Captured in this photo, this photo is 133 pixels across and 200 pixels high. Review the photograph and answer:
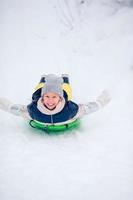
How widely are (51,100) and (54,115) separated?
0.13m

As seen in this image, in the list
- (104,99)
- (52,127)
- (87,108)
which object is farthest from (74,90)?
(52,127)

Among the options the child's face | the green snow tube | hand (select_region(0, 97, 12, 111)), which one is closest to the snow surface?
the green snow tube

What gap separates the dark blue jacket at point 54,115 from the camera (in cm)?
327

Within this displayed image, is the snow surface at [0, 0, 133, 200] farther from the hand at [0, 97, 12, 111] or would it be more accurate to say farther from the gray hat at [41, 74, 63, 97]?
the gray hat at [41, 74, 63, 97]

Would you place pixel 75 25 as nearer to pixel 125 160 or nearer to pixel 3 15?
pixel 3 15

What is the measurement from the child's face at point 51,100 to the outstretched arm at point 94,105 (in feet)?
0.87

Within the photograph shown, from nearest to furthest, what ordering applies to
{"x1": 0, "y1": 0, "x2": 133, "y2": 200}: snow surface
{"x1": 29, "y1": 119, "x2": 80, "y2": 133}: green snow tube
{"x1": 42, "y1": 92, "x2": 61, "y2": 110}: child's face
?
{"x1": 0, "y1": 0, "x2": 133, "y2": 200}: snow surface → {"x1": 42, "y1": 92, "x2": 61, "y2": 110}: child's face → {"x1": 29, "y1": 119, "x2": 80, "y2": 133}: green snow tube

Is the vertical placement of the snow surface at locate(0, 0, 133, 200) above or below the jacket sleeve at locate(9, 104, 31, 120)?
below

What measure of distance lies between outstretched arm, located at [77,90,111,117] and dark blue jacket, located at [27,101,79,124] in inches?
3.4

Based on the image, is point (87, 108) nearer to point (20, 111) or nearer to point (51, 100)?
point (51, 100)

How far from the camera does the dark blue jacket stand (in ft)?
10.7

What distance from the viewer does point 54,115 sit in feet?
10.7

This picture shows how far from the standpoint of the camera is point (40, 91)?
340 cm

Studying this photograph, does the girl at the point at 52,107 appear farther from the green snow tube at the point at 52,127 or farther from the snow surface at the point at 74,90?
the snow surface at the point at 74,90
